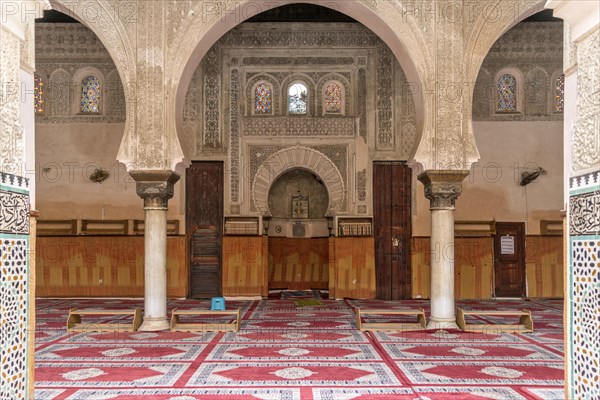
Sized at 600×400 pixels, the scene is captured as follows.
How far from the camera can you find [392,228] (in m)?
12.2

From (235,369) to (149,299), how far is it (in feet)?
7.89

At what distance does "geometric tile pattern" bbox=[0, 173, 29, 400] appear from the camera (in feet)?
9.68

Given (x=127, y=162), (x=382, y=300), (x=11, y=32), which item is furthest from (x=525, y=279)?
(x=11, y=32)

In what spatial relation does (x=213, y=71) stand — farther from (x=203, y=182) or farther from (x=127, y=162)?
(x=127, y=162)

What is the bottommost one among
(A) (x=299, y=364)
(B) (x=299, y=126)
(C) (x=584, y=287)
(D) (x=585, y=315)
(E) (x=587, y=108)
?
(A) (x=299, y=364)

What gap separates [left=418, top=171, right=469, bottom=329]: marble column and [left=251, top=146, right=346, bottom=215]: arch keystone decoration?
450 cm

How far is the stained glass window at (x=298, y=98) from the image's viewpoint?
1243cm

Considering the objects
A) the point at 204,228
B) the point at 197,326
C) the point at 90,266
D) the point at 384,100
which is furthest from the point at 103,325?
the point at 384,100

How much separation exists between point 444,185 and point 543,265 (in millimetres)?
5646

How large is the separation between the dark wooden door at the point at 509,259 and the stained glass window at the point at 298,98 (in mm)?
4488

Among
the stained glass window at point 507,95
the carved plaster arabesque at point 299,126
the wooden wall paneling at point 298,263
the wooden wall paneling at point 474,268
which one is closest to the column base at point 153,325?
the carved plaster arabesque at point 299,126

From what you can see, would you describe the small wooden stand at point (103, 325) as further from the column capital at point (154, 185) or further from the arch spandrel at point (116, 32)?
the arch spandrel at point (116, 32)

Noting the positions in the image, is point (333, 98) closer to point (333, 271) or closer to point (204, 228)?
point (333, 271)

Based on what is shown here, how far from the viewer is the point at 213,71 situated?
12.3 meters
